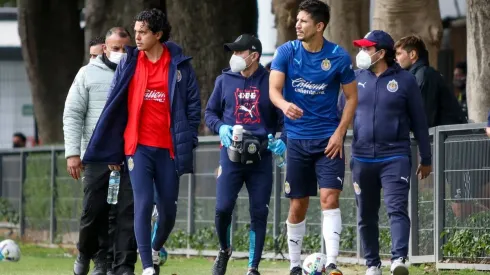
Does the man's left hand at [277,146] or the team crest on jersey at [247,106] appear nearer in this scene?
the man's left hand at [277,146]

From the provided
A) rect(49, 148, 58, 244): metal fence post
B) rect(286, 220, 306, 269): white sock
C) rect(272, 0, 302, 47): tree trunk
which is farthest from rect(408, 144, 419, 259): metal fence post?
rect(49, 148, 58, 244): metal fence post

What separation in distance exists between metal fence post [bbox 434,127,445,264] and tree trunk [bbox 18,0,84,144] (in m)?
13.9

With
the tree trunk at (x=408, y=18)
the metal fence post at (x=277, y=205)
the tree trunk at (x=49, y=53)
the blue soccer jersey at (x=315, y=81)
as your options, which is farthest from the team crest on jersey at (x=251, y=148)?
the tree trunk at (x=49, y=53)

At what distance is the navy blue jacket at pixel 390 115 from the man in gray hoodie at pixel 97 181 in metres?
1.93

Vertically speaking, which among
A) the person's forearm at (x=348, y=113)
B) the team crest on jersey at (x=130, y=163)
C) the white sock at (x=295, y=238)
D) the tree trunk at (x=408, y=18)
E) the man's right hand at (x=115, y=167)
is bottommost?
the white sock at (x=295, y=238)

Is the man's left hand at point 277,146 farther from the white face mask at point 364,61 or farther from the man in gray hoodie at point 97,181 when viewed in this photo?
the man in gray hoodie at point 97,181

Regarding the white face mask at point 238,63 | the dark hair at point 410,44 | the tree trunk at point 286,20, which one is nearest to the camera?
the white face mask at point 238,63

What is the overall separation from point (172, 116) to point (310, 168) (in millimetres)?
1276

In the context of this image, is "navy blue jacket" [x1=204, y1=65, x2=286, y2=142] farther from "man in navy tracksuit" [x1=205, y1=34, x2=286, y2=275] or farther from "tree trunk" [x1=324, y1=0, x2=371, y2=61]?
"tree trunk" [x1=324, y1=0, x2=371, y2=61]

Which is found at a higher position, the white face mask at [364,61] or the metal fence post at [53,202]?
the white face mask at [364,61]

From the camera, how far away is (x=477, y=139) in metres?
13.9

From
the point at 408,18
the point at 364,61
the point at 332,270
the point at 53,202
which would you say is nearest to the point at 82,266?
the point at 332,270

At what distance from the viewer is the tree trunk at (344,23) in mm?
19188

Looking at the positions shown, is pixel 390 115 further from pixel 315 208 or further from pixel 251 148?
pixel 315 208
